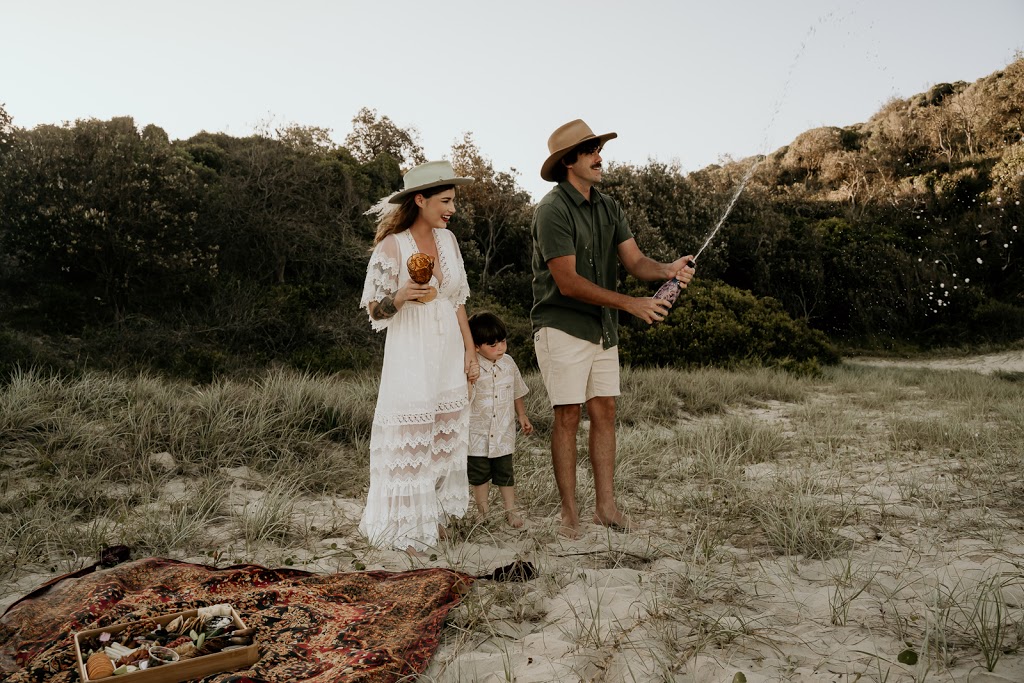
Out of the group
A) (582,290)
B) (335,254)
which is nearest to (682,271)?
(582,290)

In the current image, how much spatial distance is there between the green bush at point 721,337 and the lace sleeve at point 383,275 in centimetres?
819

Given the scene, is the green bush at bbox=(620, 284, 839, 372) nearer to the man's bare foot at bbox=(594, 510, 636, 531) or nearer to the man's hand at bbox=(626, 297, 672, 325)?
the man's bare foot at bbox=(594, 510, 636, 531)

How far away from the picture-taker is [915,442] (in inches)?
260

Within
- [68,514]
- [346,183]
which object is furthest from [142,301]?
[68,514]

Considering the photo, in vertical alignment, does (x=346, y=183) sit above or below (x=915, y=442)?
above

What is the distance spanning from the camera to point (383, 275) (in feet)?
14.1

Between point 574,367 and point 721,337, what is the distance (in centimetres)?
839

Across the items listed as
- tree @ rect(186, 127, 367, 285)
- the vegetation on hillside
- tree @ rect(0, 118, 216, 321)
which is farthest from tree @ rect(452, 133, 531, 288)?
tree @ rect(0, 118, 216, 321)

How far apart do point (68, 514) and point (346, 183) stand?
10.2 metres

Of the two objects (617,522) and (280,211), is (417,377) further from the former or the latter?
(280,211)

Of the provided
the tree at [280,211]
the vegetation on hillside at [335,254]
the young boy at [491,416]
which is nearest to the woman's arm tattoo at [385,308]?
the young boy at [491,416]

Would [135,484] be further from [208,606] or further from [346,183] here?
[346,183]

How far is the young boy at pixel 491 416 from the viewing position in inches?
191

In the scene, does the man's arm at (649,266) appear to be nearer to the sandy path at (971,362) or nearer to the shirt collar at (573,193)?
the shirt collar at (573,193)
